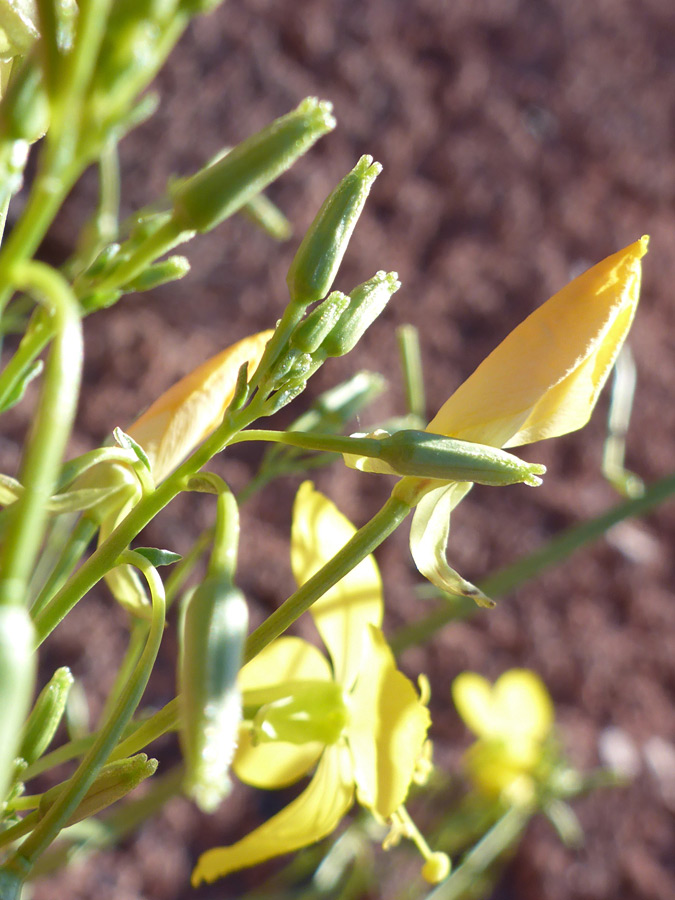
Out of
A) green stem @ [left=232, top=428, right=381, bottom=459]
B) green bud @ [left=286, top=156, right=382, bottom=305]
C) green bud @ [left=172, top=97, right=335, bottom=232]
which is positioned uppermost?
green bud @ [left=172, top=97, right=335, bottom=232]

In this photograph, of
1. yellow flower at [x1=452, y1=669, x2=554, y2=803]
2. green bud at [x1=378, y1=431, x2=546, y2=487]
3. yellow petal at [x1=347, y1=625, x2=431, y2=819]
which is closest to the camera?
green bud at [x1=378, y1=431, x2=546, y2=487]

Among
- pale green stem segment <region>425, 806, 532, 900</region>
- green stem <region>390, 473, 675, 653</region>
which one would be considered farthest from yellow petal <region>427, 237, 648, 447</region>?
pale green stem segment <region>425, 806, 532, 900</region>

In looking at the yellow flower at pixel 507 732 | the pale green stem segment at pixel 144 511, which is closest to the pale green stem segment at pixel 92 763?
the pale green stem segment at pixel 144 511

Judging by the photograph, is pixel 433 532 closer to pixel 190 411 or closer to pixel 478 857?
pixel 190 411

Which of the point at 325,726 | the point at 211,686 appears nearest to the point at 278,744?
the point at 325,726

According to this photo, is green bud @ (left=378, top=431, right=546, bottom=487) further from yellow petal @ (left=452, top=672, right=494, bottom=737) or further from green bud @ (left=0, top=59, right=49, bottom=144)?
yellow petal @ (left=452, top=672, right=494, bottom=737)

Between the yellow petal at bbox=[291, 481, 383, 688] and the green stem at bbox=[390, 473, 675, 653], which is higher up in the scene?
the yellow petal at bbox=[291, 481, 383, 688]
